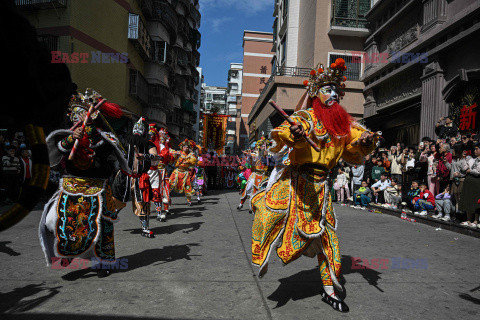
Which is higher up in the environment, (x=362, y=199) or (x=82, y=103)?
(x=82, y=103)

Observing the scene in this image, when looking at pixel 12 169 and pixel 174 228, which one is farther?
pixel 174 228

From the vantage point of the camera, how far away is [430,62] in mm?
13398

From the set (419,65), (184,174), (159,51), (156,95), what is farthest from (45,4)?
(419,65)

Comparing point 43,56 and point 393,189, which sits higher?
point 43,56

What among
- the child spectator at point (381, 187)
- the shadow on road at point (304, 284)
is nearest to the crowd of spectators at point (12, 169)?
the shadow on road at point (304, 284)

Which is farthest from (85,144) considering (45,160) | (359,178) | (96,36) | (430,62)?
(96,36)

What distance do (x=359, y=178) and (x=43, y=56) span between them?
13464mm

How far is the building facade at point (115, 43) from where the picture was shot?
16672mm

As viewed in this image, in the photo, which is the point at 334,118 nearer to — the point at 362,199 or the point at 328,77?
the point at 328,77

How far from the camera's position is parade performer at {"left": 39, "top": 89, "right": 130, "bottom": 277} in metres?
3.99

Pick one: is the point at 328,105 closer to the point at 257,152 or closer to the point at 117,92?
the point at 257,152

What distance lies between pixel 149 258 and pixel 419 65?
1395 centimetres

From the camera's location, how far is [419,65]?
1463 cm

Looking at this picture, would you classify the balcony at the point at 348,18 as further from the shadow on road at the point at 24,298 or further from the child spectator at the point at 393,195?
the shadow on road at the point at 24,298
